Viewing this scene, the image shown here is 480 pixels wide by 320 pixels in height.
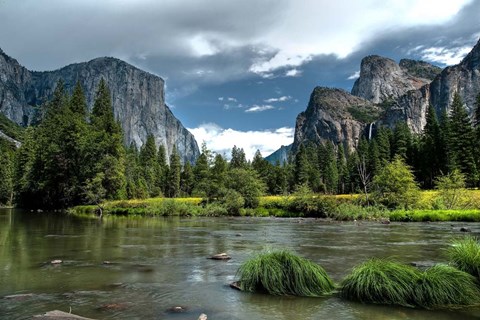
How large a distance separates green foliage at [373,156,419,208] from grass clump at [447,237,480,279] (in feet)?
124

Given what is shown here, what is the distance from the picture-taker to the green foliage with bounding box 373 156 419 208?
46.8m

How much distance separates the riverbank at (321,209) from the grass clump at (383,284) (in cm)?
3327

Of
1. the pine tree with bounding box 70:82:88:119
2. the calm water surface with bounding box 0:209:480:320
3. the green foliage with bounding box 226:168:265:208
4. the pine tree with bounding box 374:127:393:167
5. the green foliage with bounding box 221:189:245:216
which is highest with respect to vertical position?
the pine tree with bounding box 70:82:88:119

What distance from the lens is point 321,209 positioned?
4975cm

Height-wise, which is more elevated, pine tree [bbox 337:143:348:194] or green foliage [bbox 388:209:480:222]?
pine tree [bbox 337:143:348:194]

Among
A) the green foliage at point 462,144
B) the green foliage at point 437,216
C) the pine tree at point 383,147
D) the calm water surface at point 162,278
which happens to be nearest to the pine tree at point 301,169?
the pine tree at point 383,147

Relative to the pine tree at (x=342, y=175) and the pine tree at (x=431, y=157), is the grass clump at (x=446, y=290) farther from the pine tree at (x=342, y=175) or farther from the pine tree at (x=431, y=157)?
the pine tree at (x=342, y=175)

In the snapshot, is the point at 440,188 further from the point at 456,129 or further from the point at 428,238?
the point at 456,129

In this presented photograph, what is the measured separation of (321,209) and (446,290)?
41.0m

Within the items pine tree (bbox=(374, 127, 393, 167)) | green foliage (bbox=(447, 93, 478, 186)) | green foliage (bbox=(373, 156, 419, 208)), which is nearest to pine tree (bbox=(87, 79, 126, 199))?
green foliage (bbox=(373, 156, 419, 208))

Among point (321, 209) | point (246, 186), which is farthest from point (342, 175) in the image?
point (321, 209)

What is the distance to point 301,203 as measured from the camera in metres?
51.5

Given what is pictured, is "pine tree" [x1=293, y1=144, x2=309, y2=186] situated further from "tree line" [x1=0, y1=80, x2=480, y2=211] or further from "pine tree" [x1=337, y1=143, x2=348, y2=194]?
"pine tree" [x1=337, y1=143, x2=348, y2=194]

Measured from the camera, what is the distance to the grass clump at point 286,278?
10.4 metres
